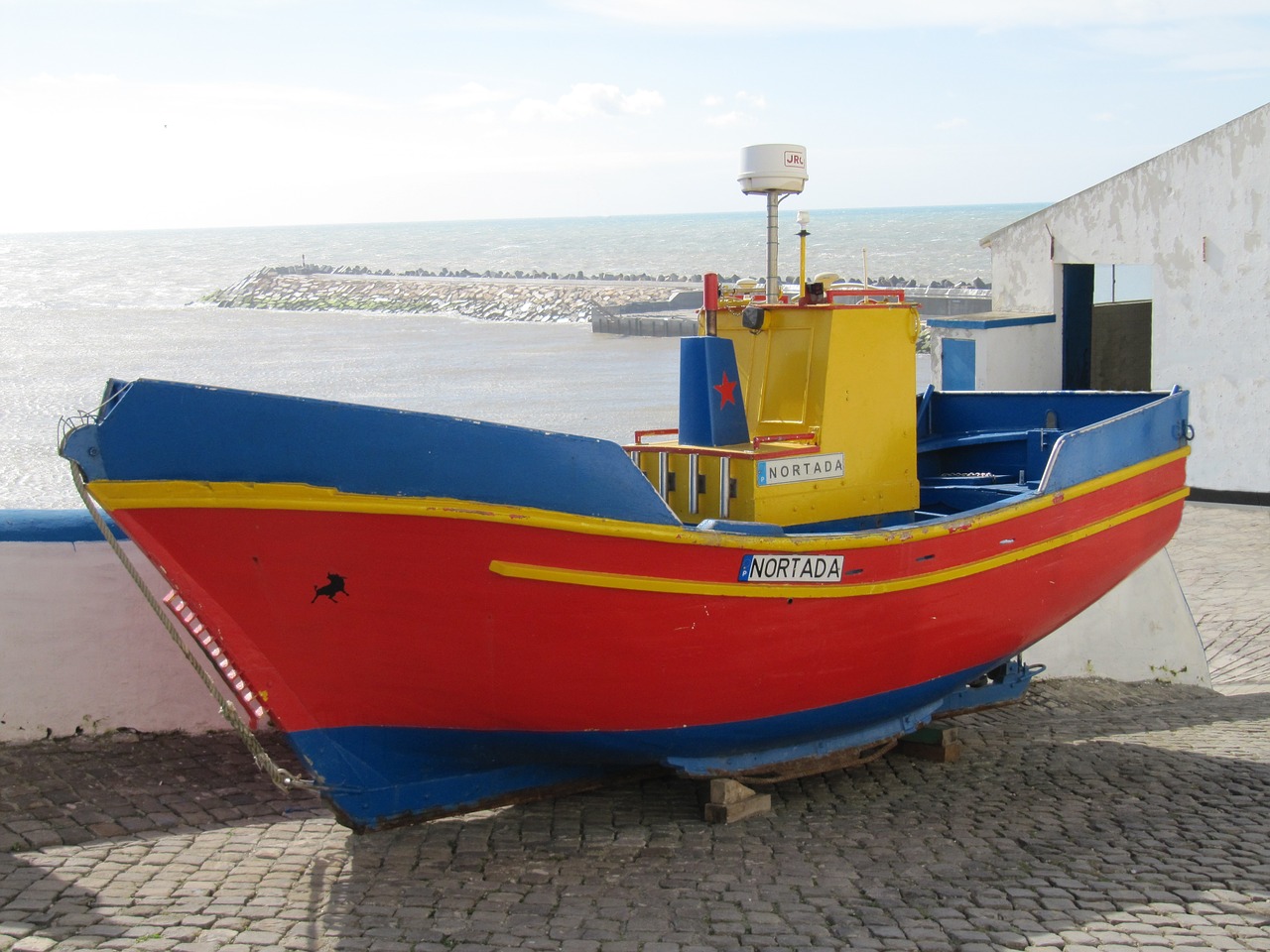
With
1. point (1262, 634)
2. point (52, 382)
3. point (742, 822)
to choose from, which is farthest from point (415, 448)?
point (52, 382)

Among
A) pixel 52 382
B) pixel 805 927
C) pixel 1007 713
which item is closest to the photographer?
pixel 805 927

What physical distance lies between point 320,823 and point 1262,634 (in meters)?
8.27

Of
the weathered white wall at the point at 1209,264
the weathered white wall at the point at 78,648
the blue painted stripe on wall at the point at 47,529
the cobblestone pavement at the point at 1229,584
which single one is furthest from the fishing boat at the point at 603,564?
the weathered white wall at the point at 1209,264

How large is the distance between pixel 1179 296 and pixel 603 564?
41.9ft

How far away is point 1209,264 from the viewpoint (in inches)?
613

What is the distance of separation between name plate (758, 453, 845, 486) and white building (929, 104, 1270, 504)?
A: 1011cm

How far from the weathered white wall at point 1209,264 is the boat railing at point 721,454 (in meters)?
10.2

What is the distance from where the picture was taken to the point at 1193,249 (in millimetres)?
15672

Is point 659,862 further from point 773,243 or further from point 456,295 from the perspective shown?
point 456,295

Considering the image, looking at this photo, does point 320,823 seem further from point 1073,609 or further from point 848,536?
point 1073,609

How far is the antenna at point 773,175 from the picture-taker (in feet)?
24.0

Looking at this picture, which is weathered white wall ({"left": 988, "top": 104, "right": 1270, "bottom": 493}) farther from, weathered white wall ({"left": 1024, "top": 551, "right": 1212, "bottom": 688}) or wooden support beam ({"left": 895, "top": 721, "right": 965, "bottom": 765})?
wooden support beam ({"left": 895, "top": 721, "right": 965, "bottom": 765})

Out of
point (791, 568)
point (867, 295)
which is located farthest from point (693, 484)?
point (867, 295)

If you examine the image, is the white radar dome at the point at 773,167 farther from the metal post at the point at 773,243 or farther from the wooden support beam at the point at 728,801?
the wooden support beam at the point at 728,801
